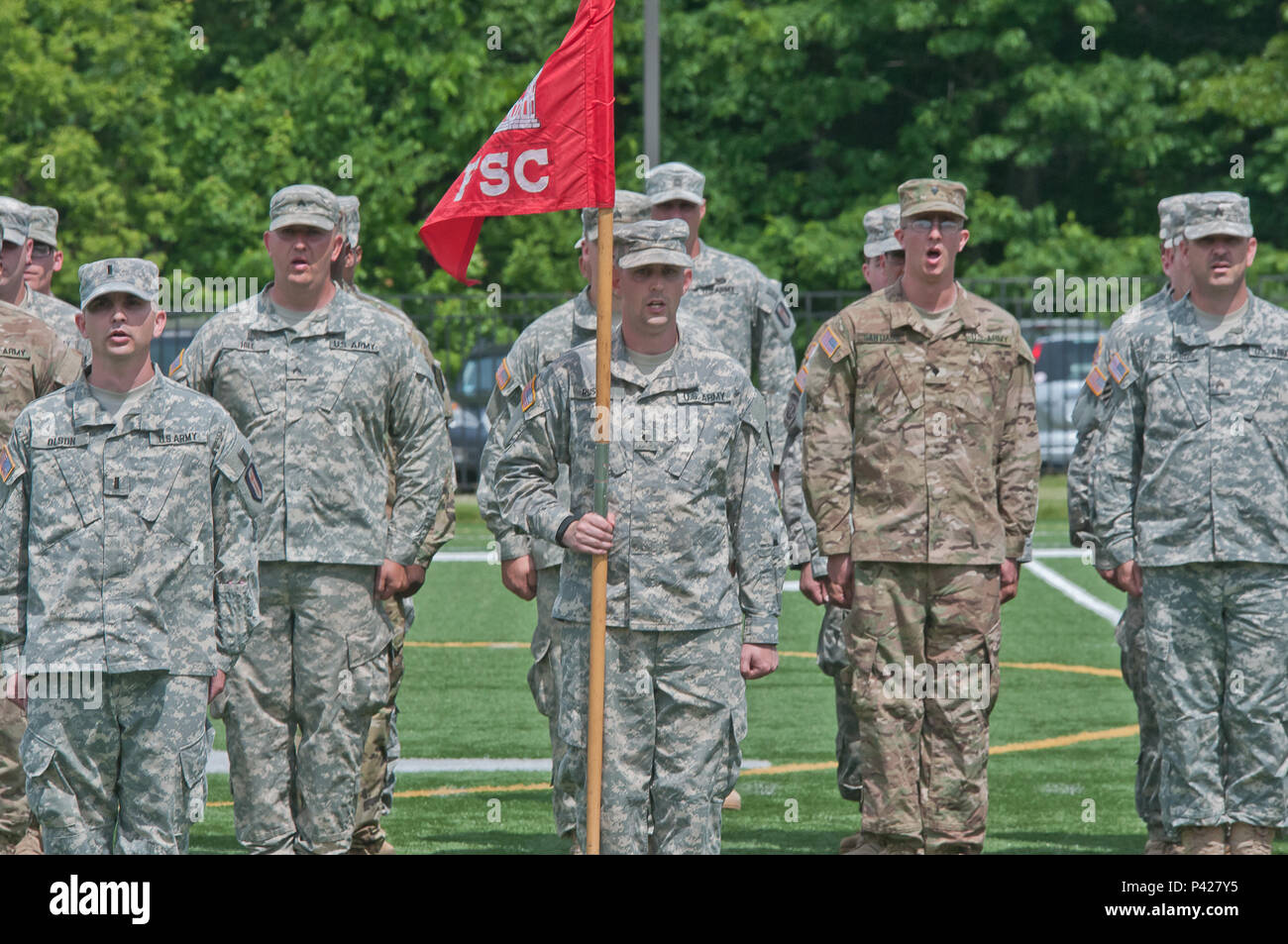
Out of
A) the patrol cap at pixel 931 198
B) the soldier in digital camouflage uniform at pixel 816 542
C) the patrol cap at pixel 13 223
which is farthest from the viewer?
the patrol cap at pixel 13 223

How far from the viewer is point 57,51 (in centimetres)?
2809

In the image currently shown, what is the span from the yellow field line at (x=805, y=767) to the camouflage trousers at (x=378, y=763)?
122 cm

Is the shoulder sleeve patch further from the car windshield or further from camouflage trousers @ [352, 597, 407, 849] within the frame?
the car windshield

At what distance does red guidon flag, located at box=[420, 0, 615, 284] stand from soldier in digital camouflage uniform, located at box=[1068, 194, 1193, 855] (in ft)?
8.31

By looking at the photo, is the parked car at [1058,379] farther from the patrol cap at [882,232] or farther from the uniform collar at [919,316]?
the uniform collar at [919,316]

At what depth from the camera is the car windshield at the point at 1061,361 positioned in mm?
25375

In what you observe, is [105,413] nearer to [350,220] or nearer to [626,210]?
[350,220]

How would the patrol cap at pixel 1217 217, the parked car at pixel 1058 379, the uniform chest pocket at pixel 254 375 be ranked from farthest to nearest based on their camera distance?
the parked car at pixel 1058 379 → the patrol cap at pixel 1217 217 → the uniform chest pocket at pixel 254 375

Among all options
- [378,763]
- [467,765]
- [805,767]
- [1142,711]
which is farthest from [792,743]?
[378,763]

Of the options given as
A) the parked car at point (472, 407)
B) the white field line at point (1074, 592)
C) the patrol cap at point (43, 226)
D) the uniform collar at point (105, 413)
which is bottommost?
the white field line at point (1074, 592)

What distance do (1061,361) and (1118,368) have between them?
16874 millimetres

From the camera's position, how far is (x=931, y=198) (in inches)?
344

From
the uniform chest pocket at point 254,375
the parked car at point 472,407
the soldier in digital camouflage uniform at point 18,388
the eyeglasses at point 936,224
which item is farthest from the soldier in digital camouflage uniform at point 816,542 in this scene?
the parked car at point 472,407
